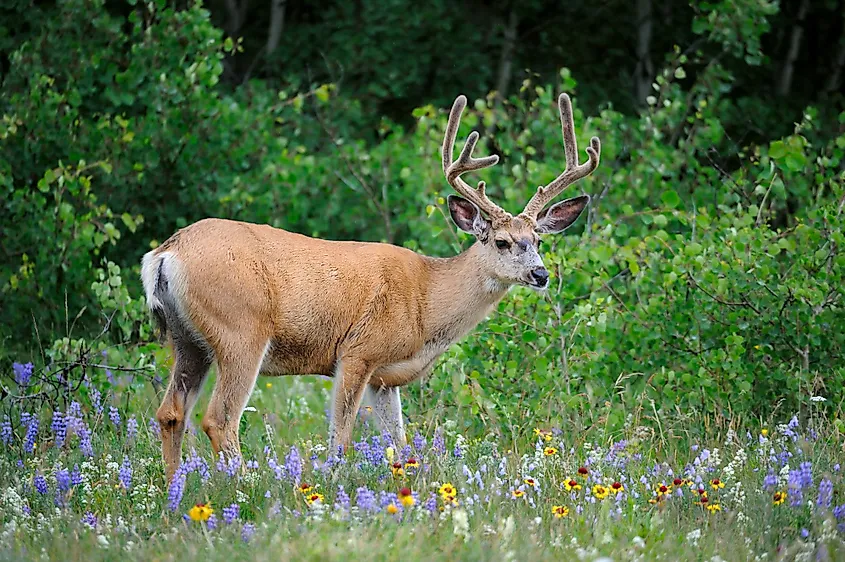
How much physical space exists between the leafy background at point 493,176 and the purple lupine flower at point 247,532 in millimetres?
2551

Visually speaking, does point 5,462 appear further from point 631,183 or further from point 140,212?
point 631,183

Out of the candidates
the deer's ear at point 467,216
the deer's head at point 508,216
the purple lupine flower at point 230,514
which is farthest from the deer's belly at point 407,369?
the purple lupine flower at point 230,514

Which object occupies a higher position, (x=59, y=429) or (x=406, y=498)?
(x=406, y=498)

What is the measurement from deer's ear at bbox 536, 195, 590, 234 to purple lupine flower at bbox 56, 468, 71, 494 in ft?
10.7

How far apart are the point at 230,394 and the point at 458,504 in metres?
1.85

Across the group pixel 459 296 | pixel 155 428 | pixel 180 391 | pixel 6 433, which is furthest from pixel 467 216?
pixel 6 433

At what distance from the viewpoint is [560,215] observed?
24.8 ft

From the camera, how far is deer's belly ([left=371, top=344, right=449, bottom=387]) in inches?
271

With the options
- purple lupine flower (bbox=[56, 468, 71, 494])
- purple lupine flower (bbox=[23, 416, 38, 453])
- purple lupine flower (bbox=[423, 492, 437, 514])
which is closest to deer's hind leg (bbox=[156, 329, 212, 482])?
purple lupine flower (bbox=[23, 416, 38, 453])

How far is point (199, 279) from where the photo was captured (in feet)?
20.2

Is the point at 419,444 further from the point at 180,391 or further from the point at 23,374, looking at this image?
the point at 23,374

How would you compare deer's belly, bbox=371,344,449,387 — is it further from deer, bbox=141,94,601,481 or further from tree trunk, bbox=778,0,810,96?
tree trunk, bbox=778,0,810,96

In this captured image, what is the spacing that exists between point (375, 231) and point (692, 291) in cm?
498

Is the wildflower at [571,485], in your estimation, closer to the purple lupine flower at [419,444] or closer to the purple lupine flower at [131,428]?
the purple lupine flower at [419,444]
